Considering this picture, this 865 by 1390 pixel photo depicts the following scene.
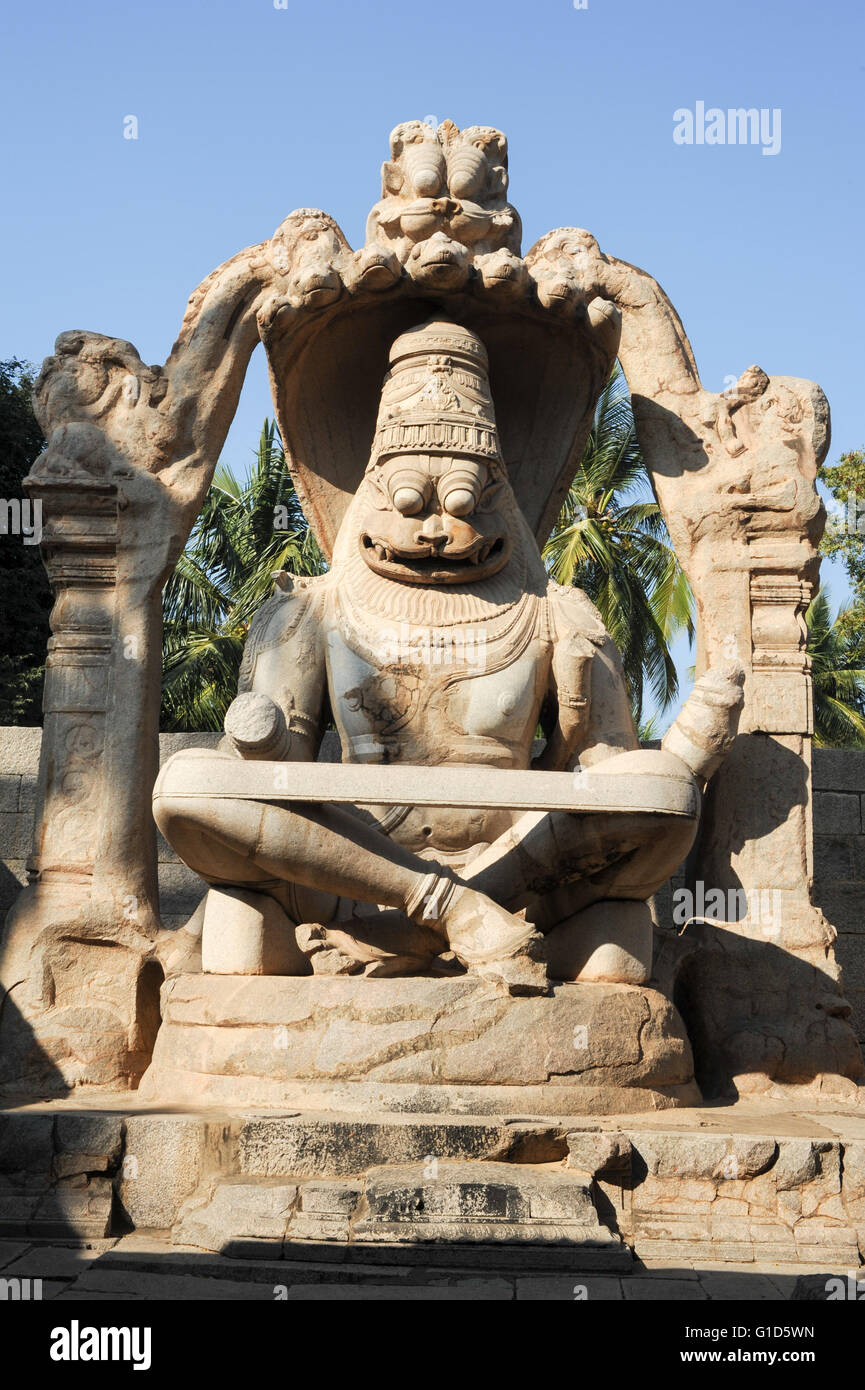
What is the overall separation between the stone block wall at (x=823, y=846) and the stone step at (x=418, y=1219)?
3.39 meters

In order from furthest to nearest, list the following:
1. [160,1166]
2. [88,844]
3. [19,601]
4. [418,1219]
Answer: [19,601]
[88,844]
[160,1166]
[418,1219]

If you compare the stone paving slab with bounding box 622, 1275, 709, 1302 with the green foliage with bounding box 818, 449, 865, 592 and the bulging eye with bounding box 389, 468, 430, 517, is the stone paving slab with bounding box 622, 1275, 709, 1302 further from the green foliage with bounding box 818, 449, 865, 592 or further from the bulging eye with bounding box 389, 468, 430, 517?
the green foliage with bounding box 818, 449, 865, 592

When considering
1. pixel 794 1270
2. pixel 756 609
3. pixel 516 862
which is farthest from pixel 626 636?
pixel 794 1270

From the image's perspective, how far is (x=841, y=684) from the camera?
20953 millimetres

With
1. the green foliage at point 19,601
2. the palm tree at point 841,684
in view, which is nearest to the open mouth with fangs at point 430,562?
the green foliage at point 19,601

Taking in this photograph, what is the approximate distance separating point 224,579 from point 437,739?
13.5m

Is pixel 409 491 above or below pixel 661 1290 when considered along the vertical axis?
above

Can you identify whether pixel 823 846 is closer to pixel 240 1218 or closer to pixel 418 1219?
pixel 418 1219

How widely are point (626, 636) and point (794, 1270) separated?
13.8 m

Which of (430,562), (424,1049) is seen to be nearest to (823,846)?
(430,562)

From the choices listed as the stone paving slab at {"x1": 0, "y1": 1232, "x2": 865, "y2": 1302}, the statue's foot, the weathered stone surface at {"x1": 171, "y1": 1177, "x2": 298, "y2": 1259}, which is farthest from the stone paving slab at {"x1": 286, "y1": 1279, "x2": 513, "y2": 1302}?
the statue's foot

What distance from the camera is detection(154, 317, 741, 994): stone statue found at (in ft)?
17.6

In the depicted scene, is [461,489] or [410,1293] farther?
[461,489]

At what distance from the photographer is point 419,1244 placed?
4.20 m
